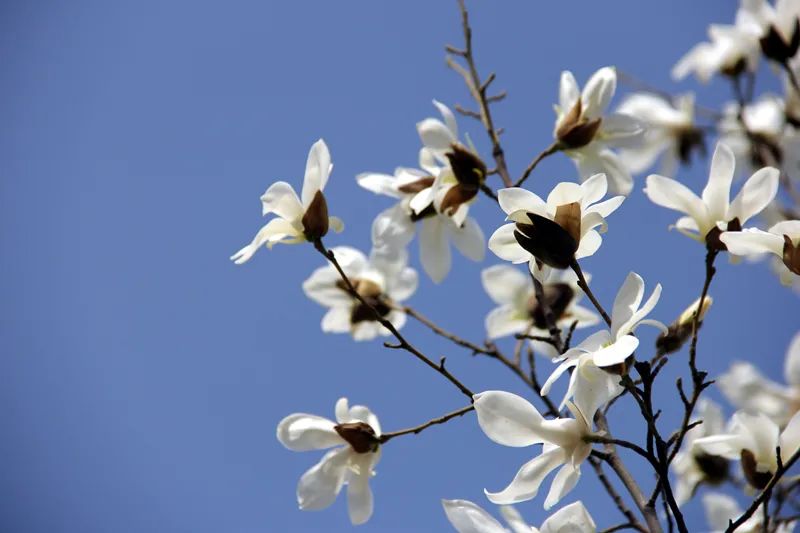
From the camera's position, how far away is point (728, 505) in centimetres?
157

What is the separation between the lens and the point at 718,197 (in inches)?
35.4

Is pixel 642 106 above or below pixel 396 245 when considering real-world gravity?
above

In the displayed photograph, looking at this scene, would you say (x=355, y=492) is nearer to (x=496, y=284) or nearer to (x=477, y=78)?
(x=496, y=284)

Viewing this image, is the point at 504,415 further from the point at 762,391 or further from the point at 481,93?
the point at 762,391

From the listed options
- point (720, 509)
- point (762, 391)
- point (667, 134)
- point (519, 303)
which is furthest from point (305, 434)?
point (667, 134)

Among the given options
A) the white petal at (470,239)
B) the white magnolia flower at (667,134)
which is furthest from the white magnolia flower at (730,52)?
the white petal at (470,239)

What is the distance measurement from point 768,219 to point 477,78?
3.58 ft

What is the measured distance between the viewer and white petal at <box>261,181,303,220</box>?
97cm

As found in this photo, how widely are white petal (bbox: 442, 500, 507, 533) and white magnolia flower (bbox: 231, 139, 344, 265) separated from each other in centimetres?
37

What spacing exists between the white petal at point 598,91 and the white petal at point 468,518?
60 centimetres

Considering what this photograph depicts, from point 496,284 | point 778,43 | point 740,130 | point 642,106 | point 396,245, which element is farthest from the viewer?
point 642,106

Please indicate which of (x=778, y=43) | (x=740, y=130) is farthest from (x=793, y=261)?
(x=740, y=130)

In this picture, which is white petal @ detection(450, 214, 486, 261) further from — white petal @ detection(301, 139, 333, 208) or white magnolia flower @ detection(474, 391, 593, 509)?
white magnolia flower @ detection(474, 391, 593, 509)

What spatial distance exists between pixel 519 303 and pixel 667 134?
979mm
